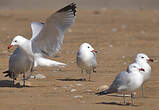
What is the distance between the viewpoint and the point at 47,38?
11.7 metres

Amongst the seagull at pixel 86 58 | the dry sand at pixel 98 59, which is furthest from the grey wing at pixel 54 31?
the seagull at pixel 86 58

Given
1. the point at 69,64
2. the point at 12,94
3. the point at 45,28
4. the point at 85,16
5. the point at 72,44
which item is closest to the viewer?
the point at 12,94

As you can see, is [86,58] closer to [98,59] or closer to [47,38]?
[47,38]

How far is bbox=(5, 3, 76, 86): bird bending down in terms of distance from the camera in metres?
11.4

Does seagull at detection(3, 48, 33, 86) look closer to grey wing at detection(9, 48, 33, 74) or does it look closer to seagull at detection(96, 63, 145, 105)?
grey wing at detection(9, 48, 33, 74)

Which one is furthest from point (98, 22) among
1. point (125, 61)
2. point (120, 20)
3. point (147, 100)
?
point (147, 100)

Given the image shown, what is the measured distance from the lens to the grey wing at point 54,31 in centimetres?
1133

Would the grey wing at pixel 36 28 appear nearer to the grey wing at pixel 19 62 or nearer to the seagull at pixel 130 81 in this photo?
the grey wing at pixel 19 62

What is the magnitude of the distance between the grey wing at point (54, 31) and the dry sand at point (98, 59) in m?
0.78

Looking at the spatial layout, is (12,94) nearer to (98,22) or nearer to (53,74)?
(53,74)

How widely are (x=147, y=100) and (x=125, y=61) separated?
637 cm

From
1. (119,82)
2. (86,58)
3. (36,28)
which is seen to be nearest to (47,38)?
(36,28)

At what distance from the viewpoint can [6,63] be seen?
15188 mm

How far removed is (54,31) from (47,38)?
0.82ft
